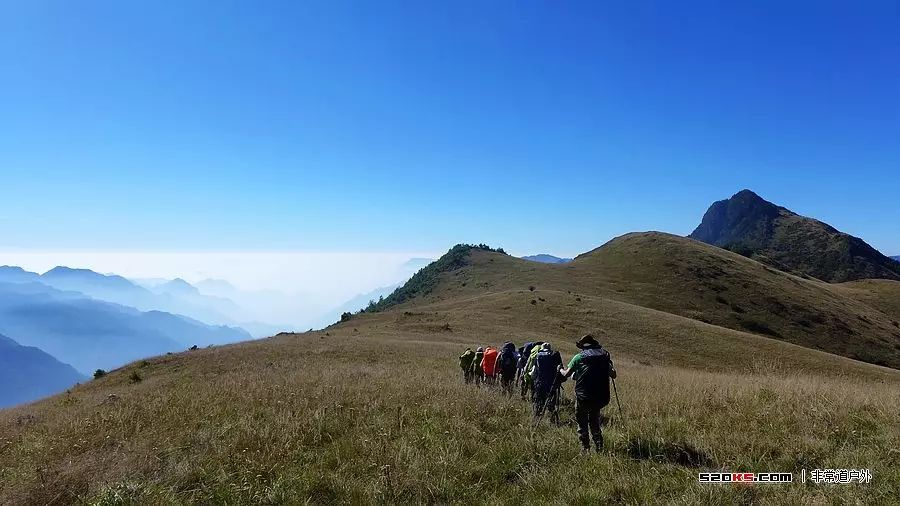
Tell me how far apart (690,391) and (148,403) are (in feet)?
36.9

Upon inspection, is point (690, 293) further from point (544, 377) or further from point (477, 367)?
point (544, 377)

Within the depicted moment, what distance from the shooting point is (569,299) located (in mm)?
53500

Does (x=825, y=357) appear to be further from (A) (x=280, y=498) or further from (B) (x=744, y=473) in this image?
(A) (x=280, y=498)

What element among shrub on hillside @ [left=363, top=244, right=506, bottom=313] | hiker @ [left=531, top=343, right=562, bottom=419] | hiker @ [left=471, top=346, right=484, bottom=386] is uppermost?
shrub on hillside @ [left=363, top=244, right=506, bottom=313]

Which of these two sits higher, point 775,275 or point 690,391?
point 775,275

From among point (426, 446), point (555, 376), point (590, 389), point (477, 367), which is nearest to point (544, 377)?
point (555, 376)

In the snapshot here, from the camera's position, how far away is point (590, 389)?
7.37 metres

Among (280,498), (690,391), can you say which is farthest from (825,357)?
(280,498)

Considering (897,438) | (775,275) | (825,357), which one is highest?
(775,275)

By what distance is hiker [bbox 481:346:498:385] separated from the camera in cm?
1394

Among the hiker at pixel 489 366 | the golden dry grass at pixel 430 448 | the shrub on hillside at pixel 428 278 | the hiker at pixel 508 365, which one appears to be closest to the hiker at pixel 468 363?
the hiker at pixel 489 366

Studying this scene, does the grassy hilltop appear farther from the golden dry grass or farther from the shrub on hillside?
the shrub on hillside

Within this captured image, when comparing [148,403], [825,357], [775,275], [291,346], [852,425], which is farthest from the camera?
[775,275]

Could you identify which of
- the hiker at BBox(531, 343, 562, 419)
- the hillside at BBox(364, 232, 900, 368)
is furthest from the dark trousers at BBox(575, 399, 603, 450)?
the hillside at BBox(364, 232, 900, 368)
